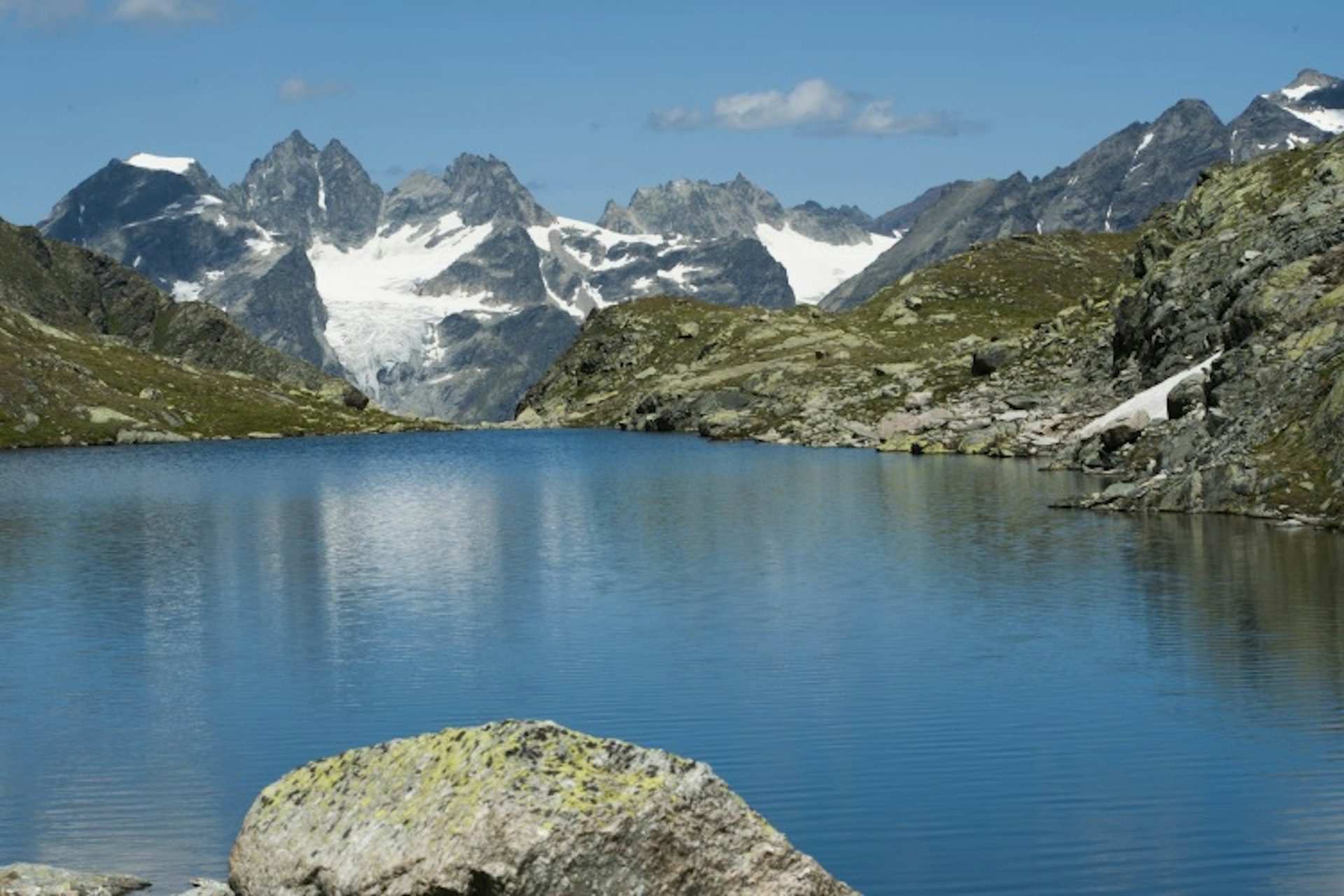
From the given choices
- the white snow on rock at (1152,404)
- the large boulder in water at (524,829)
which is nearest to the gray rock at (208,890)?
the large boulder in water at (524,829)

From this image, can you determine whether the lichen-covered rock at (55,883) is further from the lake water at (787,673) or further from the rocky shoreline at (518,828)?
the rocky shoreline at (518,828)

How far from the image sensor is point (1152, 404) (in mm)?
108812

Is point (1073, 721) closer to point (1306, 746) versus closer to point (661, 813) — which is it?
point (1306, 746)

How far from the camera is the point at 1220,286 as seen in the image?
114625 millimetres

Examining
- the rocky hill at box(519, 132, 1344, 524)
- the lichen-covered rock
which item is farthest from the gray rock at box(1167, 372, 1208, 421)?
the lichen-covered rock

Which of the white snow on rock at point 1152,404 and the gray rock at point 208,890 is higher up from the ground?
the white snow on rock at point 1152,404

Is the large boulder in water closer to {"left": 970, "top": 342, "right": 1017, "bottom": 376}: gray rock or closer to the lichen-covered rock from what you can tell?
the lichen-covered rock

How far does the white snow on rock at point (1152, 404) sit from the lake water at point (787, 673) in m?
14.4

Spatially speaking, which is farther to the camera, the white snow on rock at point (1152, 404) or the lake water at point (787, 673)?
the white snow on rock at point (1152, 404)

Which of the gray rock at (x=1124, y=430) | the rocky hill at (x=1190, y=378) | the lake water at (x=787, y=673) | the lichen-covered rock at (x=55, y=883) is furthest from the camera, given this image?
the gray rock at (x=1124, y=430)

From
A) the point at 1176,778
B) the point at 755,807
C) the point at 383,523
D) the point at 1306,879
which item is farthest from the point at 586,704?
the point at 383,523

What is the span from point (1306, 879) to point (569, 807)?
13003 mm

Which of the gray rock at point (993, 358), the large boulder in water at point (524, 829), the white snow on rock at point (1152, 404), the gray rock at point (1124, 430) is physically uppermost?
the gray rock at point (993, 358)

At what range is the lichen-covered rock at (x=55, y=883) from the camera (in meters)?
23.3
